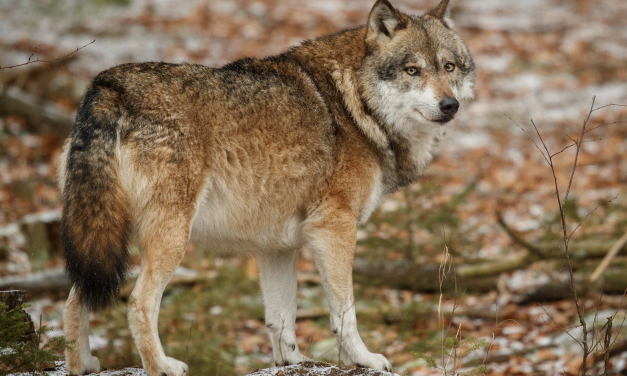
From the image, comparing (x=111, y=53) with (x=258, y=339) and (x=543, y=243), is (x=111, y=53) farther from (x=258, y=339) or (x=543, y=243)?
(x=543, y=243)

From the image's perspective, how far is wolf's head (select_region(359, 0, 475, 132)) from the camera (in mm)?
4242

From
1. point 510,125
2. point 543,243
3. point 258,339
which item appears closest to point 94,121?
point 258,339

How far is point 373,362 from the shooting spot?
391 cm

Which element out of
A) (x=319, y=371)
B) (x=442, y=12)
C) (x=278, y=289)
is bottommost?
(x=319, y=371)

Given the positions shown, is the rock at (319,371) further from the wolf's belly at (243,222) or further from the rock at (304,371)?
the wolf's belly at (243,222)

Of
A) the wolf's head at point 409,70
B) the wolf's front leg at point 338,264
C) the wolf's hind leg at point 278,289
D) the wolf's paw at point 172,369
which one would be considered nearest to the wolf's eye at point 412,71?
the wolf's head at point 409,70

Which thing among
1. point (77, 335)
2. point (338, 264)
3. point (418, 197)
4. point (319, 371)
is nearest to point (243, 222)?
point (338, 264)

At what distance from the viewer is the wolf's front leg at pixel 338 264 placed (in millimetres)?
4035

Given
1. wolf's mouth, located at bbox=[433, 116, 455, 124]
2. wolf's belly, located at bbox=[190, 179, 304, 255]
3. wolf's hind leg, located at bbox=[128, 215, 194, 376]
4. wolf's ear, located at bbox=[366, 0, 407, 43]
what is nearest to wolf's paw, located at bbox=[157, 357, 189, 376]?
wolf's hind leg, located at bbox=[128, 215, 194, 376]

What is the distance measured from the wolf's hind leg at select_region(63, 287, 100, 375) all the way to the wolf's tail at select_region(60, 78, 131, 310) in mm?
213

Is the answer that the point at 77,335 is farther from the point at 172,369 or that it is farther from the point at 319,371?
the point at 319,371

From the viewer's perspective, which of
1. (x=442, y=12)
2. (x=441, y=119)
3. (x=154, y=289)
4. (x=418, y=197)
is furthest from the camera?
(x=418, y=197)

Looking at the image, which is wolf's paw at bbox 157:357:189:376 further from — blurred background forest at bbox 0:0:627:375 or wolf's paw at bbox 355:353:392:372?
wolf's paw at bbox 355:353:392:372

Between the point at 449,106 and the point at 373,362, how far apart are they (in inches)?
72.8
